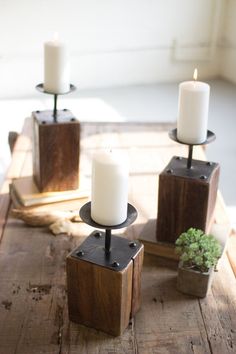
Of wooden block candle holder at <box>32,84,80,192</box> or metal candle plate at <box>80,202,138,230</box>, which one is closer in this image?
metal candle plate at <box>80,202,138,230</box>

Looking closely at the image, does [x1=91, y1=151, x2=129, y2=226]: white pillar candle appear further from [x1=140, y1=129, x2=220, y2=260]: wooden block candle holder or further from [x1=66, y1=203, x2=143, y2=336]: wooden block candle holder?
[x1=140, y1=129, x2=220, y2=260]: wooden block candle holder

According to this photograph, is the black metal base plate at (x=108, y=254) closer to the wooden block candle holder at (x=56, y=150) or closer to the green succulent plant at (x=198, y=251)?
the green succulent plant at (x=198, y=251)

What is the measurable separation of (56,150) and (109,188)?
1.71 feet

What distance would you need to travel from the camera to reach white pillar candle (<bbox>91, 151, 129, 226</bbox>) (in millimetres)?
956

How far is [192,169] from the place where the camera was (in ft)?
4.23

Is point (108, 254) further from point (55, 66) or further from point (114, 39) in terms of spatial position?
point (114, 39)

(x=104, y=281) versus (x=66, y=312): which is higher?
(x=104, y=281)

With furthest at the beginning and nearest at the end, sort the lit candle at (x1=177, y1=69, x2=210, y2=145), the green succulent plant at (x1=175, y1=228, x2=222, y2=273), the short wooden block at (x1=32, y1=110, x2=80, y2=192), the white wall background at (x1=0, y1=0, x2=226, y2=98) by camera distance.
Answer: the white wall background at (x1=0, y1=0, x2=226, y2=98) → the short wooden block at (x1=32, y1=110, x2=80, y2=192) → the lit candle at (x1=177, y1=69, x2=210, y2=145) → the green succulent plant at (x1=175, y1=228, x2=222, y2=273)

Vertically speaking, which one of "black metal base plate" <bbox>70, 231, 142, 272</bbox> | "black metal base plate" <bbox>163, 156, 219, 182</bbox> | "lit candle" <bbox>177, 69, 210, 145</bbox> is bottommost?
"black metal base plate" <bbox>70, 231, 142, 272</bbox>

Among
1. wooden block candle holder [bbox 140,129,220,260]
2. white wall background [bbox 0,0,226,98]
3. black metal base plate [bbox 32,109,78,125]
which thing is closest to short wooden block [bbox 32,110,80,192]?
black metal base plate [bbox 32,109,78,125]

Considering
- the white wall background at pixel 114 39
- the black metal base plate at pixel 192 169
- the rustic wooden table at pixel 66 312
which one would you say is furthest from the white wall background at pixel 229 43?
the black metal base plate at pixel 192 169

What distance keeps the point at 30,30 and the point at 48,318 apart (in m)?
3.02

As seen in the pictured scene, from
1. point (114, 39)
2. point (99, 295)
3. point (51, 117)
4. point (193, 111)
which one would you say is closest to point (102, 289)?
point (99, 295)

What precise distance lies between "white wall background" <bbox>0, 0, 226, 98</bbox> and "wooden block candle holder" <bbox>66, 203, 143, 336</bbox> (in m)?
2.96
